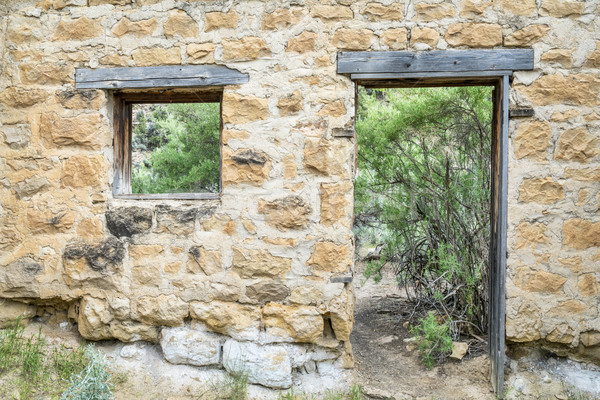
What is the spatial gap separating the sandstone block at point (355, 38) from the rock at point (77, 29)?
1.75 meters

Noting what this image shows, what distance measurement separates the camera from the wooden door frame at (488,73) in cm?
304

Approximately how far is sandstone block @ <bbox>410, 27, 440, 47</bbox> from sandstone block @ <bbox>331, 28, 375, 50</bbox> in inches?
10.9

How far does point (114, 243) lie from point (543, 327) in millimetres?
3016

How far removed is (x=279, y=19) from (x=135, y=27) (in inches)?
41.3

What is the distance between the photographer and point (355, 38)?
3.15m

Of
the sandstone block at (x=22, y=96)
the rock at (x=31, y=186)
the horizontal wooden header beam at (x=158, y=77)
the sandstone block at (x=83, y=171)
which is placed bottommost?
the rock at (x=31, y=186)

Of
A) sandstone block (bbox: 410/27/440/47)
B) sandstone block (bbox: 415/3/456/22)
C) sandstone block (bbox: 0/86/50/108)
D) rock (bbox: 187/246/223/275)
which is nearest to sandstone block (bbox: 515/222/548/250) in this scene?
sandstone block (bbox: 410/27/440/47)

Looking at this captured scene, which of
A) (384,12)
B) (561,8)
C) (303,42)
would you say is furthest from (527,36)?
(303,42)

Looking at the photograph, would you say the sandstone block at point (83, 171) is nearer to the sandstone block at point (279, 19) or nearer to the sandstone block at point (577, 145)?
the sandstone block at point (279, 19)

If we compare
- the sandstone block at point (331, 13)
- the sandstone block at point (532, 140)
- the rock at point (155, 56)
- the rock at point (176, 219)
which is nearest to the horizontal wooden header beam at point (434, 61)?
the sandstone block at point (331, 13)

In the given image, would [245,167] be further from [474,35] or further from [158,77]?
[474,35]

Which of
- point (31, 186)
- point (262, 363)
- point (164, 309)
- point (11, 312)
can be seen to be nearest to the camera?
point (262, 363)

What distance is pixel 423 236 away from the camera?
4953 mm

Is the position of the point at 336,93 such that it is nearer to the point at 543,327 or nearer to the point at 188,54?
the point at 188,54
